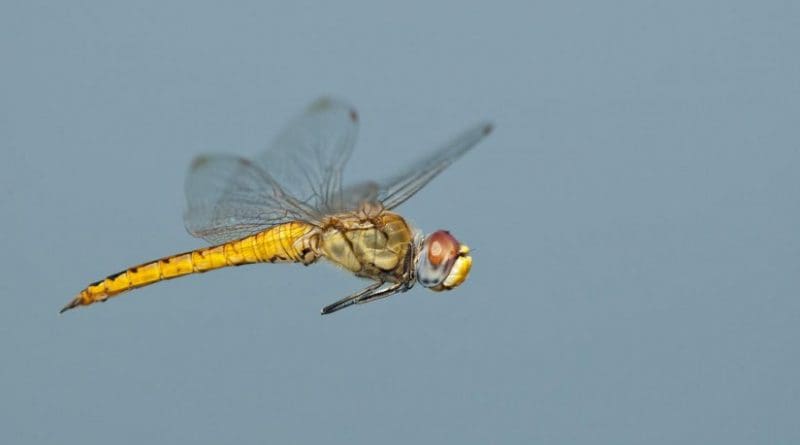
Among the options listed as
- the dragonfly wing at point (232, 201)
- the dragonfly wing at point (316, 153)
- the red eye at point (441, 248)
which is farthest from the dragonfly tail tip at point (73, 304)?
the red eye at point (441, 248)

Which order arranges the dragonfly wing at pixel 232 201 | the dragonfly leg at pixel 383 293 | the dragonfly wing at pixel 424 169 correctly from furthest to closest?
the dragonfly leg at pixel 383 293
the dragonfly wing at pixel 232 201
the dragonfly wing at pixel 424 169

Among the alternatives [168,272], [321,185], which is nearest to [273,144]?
[321,185]

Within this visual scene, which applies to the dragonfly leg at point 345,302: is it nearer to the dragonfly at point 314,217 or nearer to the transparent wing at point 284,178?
the dragonfly at point 314,217

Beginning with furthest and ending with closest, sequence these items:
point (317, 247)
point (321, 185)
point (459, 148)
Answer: point (317, 247), point (321, 185), point (459, 148)

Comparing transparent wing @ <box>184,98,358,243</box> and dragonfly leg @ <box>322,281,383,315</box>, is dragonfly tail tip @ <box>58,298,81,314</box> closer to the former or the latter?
transparent wing @ <box>184,98,358,243</box>

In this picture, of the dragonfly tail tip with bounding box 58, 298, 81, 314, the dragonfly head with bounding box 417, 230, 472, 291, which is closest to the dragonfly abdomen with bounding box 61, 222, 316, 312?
the dragonfly tail tip with bounding box 58, 298, 81, 314

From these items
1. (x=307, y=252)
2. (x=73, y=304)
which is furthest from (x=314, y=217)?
(x=73, y=304)

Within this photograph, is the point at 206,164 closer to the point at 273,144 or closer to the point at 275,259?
the point at 273,144
